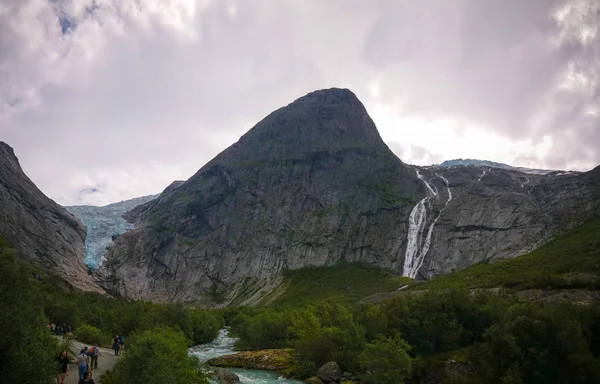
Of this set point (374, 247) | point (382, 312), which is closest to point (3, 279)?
point (382, 312)

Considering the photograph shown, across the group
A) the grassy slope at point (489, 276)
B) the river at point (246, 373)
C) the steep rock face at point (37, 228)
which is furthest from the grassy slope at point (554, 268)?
the steep rock face at point (37, 228)

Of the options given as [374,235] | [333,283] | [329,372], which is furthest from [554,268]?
[374,235]

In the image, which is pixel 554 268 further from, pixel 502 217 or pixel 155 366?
pixel 155 366

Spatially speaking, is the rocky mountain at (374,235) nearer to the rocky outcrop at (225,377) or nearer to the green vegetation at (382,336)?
the green vegetation at (382,336)

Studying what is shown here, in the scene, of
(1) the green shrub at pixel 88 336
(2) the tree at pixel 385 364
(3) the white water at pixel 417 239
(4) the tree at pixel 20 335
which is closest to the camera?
(4) the tree at pixel 20 335

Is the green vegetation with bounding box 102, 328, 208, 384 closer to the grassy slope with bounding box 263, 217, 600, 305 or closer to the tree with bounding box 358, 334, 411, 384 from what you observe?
the tree with bounding box 358, 334, 411, 384

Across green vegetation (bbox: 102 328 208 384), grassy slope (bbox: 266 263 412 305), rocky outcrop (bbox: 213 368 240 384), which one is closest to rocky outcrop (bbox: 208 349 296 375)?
rocky outcrop (bbox: 213 368 240 384)

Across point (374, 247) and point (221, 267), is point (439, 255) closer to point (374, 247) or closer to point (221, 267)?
point (374, 247)
